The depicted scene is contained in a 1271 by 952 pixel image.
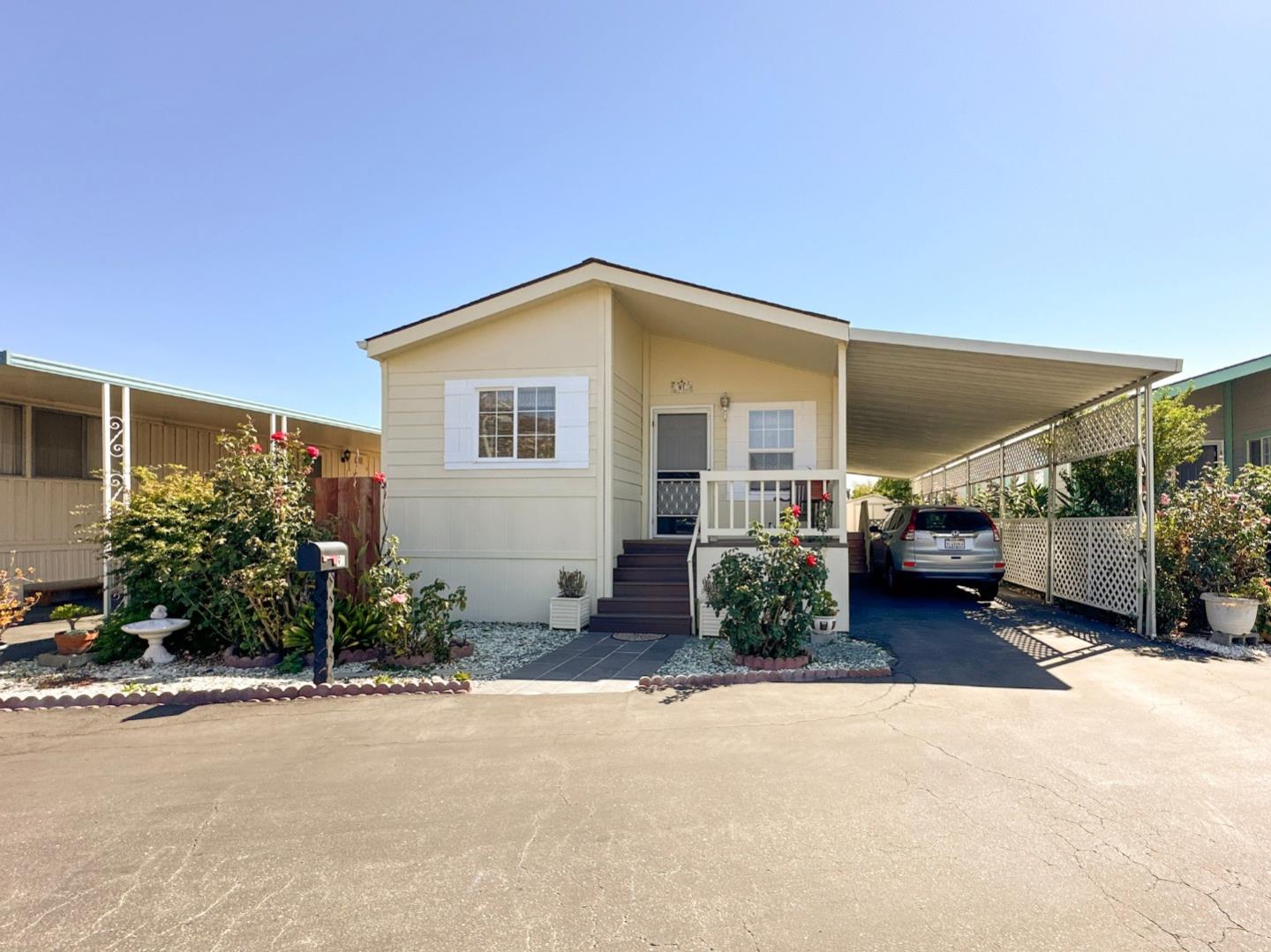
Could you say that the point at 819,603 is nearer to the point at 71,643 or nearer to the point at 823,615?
the point at 823,615

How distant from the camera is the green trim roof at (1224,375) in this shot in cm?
1177

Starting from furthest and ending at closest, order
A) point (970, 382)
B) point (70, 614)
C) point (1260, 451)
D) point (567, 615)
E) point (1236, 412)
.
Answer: point (1236, 412) < point (1260, 451) < point (970, 382) < point (567, 615) < point (70, 614)

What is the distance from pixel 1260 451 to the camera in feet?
40.9

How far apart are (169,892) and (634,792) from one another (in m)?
2.04

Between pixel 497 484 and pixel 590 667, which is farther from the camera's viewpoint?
pixel 497 484

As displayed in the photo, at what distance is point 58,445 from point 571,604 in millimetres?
8908

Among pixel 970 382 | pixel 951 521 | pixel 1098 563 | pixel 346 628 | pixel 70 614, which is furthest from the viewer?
pixel 951 521

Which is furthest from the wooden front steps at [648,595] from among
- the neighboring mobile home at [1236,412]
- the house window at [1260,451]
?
the house window at [1260,451]

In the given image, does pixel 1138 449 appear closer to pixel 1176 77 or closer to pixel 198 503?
pixel 1176 77

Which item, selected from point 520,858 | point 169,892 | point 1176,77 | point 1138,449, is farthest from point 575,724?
point 1176,77

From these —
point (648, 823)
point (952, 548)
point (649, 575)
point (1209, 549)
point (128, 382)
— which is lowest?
point (648, 823)

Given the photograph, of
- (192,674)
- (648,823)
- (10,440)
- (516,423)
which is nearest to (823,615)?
(648,823)

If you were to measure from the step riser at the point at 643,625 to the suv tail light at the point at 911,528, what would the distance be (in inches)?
179

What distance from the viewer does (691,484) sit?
10867 millimetres
